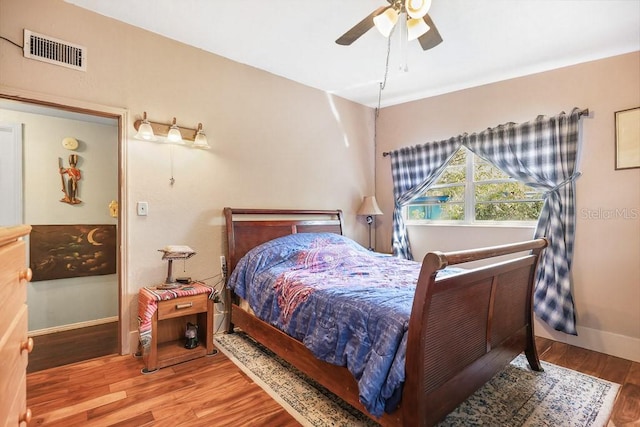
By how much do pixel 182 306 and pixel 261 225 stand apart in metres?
1.06

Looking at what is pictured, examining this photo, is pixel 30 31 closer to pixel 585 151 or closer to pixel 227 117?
pixel 227 117

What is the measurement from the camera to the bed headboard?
9.78ft

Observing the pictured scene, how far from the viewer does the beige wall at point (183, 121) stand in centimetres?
227

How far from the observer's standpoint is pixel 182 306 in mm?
2430

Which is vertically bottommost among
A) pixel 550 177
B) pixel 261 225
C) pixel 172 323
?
Result: pixel 172 323

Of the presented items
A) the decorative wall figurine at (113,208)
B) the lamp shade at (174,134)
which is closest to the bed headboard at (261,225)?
the lamp shade at (174,134)

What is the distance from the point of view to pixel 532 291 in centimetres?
235

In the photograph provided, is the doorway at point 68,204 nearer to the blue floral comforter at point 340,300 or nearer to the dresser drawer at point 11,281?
the blue floral comforter at point 340,300

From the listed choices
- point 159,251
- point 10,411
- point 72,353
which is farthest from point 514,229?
point 72,353

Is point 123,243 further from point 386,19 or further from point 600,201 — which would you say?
point 600,201

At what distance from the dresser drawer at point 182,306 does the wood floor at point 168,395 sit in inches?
15.3

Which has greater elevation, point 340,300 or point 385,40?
point 385,40

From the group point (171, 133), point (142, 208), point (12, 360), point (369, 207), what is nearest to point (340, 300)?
point (12, 360)

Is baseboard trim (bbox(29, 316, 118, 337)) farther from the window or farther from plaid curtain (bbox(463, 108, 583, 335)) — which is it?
plaid curtain (bbox(463, 108, 583, 335))
